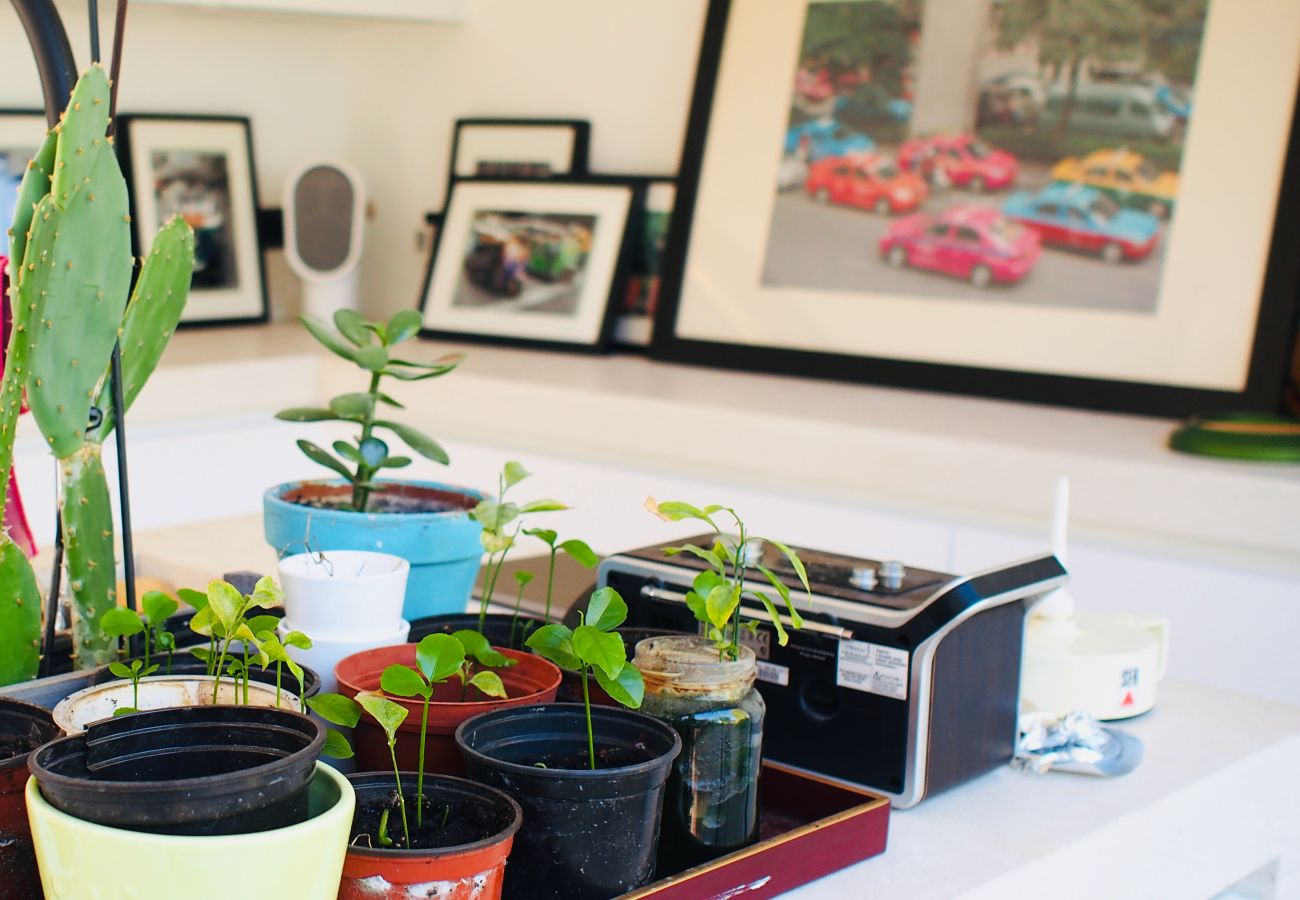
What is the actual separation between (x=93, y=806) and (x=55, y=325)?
319 millimetres

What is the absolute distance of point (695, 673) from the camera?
0.73 m

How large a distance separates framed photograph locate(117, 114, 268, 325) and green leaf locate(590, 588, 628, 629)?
2499 millimetres

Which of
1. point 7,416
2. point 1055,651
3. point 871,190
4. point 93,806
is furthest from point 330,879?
point 871,190

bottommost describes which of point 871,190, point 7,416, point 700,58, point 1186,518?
point 1186,518

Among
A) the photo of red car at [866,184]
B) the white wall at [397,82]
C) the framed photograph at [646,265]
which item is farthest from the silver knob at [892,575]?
the white wall at [397,82]

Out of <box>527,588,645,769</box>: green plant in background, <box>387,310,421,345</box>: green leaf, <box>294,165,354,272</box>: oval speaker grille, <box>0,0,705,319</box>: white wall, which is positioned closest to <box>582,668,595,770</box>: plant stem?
<box>527,588,645,769</box>: green plant in background

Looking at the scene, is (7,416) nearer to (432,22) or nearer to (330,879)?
(330,879)

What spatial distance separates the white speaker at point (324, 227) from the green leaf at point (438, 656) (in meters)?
2.61

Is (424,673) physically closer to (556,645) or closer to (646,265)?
(556,645)

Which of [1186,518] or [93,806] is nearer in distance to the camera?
[93,806]

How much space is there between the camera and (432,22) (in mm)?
3334

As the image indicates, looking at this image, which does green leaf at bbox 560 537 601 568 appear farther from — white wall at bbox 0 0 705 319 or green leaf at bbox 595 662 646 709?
white wall at bbox 0 0 705 319

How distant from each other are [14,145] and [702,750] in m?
2.57

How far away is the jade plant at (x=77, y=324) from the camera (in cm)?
74
